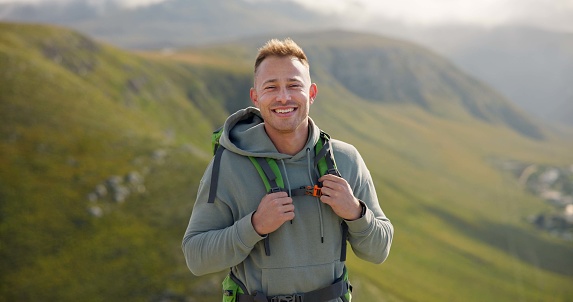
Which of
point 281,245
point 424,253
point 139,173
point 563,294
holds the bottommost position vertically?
point 563,294

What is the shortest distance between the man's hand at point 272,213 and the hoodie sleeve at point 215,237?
0.09m

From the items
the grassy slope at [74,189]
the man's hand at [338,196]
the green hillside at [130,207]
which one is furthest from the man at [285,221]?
the grassy slope at [74,189]

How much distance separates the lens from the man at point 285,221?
6.20 m

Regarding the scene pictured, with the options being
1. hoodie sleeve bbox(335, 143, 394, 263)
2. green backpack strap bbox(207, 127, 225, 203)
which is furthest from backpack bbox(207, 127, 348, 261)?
hoodie sleeve bbox(335, 143, 394, 263)

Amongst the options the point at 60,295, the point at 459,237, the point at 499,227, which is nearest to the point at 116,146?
the point at 60,295

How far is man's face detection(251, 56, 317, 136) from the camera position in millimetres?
6418

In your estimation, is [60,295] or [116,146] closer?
[60,295]

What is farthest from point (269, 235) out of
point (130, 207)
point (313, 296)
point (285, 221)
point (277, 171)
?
point (130, 207)

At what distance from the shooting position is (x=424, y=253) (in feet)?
418

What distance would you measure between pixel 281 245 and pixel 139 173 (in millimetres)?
69730

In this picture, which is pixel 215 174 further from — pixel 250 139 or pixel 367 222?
pixel 367 222

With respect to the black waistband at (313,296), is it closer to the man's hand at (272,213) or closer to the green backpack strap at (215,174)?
the man's hand at (272,213)

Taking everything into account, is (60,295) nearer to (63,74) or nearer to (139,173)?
(139,173)

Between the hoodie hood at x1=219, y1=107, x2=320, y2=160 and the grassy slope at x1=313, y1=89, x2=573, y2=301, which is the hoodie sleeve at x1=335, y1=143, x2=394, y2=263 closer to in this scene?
the hoodie hood at x1=219, y1=107, x2=320, y2=160
